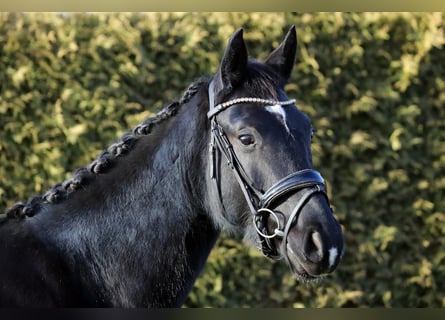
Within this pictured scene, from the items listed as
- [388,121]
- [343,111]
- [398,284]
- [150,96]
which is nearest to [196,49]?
[150,96]

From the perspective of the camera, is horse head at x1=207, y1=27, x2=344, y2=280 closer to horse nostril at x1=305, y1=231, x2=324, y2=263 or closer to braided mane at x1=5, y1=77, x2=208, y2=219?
horse nostril at x1=305, y1=231, x2=324, y2=263

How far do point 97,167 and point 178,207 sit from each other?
455 millimetres

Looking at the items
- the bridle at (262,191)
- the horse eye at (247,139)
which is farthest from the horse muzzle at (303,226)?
the horse eye at (247,139)

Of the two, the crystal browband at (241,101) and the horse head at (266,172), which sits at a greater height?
the crystal browband at (241,101)

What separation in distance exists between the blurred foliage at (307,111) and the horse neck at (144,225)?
3.14m

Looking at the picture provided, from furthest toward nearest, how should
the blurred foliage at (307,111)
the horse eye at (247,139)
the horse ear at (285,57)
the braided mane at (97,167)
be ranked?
the blurred foliage at (307,111) → the horse ear at (285,57) → the braided mane at (97,167) → the horse eye at (247,139)

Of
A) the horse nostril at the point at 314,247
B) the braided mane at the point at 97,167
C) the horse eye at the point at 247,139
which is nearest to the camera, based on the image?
the horse nostril at the point at 314,247

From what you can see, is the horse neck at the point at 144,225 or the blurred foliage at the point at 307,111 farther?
the blurred foliage at the point at 307,111

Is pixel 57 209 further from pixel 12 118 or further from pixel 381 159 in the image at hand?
pixel 381 159

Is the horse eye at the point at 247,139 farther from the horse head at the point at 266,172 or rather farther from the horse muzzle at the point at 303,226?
the horse muzzle at the point at 303,226

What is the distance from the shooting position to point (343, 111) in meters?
6.67

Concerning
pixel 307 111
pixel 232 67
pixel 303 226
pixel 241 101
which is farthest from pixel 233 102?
pixel 307 111

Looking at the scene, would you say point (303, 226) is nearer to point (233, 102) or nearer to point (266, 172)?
point (266, 172)

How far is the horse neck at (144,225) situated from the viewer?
3.07 metres
